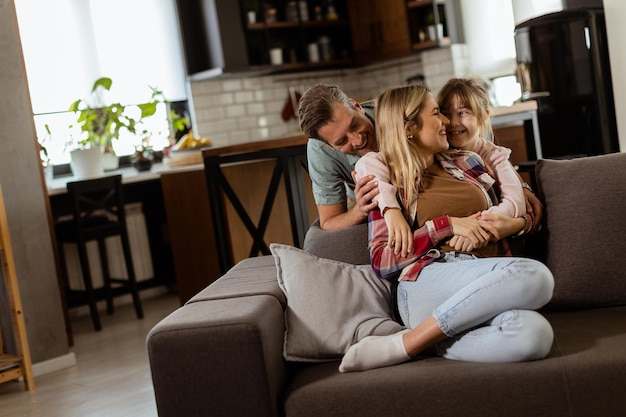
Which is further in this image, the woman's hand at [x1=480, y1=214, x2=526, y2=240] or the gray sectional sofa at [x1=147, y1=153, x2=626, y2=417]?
the woman's hand at [x1=480, y1=214, x2=526, y2=240]

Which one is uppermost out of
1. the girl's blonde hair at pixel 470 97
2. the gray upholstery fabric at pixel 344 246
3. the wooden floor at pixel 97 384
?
the girl's blonde hair at pixel 470 97

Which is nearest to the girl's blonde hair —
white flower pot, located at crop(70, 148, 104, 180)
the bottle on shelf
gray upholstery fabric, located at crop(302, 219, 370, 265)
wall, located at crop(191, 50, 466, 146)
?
gray upholstery fabric, located at crop(302, 219, 370, 265)

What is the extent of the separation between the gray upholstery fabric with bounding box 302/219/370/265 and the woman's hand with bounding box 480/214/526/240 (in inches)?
17.0

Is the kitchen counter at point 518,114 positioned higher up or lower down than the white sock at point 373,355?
higher up

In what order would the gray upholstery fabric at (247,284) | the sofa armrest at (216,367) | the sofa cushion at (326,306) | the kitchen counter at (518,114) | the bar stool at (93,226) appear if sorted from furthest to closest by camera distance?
1. the bar stool at (93,226)
2. the kitchen counter at (518,114)
3. the gray upholstery fabric at (247,284)
4. the sofa cushion at (326,306)
5. the sofa armrest at (216,367)

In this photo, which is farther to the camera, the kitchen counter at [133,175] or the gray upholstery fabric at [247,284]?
the kitchen counter at [133,175]

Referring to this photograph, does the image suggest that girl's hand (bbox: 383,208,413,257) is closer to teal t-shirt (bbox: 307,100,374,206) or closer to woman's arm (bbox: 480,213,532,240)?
woman's arm (bbox: 480,213,532,240)

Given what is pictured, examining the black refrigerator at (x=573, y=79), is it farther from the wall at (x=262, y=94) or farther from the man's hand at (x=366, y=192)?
the man's hand at (x=366, y=192)

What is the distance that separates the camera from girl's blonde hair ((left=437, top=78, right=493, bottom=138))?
105 inches

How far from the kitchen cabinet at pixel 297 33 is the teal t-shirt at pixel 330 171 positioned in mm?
4156

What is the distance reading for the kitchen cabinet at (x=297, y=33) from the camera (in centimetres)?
704

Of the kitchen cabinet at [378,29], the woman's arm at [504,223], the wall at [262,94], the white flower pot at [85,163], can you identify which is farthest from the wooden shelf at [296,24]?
the woman's arm at [504,223]

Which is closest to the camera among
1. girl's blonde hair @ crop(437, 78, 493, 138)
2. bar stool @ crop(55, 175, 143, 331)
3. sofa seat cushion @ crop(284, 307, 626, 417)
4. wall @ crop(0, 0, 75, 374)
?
sofa seat cushion @ crop(284, 307, 626, 417)

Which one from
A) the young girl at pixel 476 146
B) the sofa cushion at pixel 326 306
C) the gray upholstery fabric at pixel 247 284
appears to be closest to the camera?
the sofa cushion at pixel 326 306
